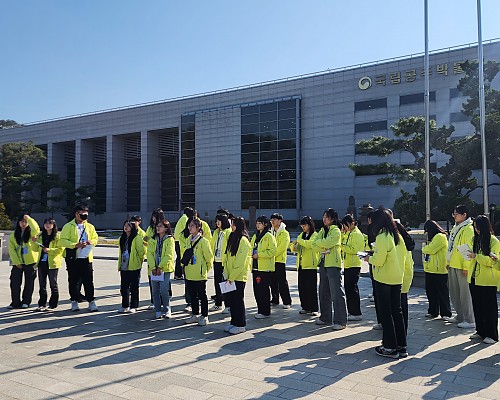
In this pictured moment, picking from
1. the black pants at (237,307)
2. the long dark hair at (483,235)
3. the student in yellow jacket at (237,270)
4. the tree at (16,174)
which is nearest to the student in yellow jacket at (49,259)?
the student in yellow jacket at (237,270)

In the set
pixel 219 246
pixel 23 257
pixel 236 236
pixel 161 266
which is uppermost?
pixel 236 236

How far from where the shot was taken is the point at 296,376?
4699 millimetres

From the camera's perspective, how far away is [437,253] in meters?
7.52

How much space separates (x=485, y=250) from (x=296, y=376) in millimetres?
3203

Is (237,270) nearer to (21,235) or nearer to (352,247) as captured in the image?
(352,247)

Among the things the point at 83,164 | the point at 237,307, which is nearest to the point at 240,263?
the point at 237,307

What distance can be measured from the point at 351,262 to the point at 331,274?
84cm

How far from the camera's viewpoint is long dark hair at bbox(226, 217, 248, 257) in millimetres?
6703

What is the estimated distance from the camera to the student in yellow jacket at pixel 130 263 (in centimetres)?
777

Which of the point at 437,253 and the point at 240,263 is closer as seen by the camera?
the point at 240,263

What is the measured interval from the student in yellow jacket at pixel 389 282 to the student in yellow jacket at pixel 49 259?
5498 millimetres

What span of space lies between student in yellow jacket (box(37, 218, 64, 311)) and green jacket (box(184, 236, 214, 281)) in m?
2.62

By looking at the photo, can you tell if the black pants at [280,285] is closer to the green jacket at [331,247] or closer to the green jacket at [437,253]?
the green jacket at [331,247]

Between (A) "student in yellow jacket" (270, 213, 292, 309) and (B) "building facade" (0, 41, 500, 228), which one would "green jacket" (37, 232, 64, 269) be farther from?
(B) "building facade" (0, 41, 500, 228)
